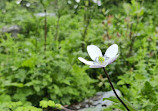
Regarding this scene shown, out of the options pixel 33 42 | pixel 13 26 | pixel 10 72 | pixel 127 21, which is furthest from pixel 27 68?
pixel 13 26

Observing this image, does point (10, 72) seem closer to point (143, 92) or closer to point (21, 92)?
point (21, 92)

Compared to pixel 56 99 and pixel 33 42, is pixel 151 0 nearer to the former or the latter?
pixel 33 42

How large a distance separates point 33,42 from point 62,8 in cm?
84

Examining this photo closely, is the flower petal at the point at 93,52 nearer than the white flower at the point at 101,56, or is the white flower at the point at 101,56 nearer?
the white flower at the point at 101,56

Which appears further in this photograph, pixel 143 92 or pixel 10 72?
pixel 10 72

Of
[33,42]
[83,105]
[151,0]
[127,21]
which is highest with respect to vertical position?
[151,0]

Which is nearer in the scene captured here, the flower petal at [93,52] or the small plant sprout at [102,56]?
the small plant sprout at [102,56]

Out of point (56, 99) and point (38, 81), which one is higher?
point (38, 81)

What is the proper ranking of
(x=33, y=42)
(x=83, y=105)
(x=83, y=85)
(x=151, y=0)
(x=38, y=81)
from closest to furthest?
(x=38, y=81), (x=83, y=105), (x=83, y=85), (x=33, y=42), (x=151, y=0)

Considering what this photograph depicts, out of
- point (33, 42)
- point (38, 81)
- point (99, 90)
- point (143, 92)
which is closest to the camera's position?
point (143, 92)

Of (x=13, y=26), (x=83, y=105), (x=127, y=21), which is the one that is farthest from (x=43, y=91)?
(x=13, y=26)

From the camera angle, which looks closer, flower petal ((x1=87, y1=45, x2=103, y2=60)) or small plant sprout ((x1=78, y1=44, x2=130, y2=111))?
small plant sprout ((x1=78, y1=44, x2=130, y2=111))

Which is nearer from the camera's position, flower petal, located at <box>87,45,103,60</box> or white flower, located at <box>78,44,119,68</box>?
white flower, located at <box>78,44,119,68</box>

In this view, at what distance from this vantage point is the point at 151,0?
7441mm
